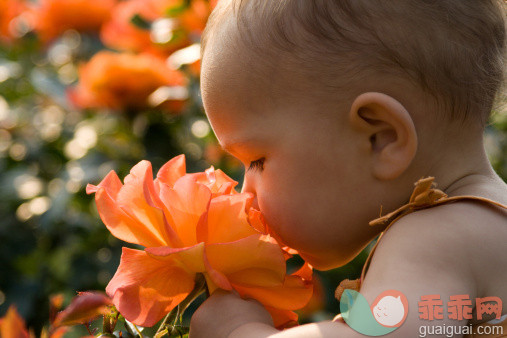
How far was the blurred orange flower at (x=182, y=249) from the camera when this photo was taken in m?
1.04

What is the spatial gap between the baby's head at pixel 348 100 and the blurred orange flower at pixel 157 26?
1193 millimetres

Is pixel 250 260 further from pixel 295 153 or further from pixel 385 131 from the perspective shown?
pixel 385 131

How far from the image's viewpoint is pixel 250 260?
106 centimetres

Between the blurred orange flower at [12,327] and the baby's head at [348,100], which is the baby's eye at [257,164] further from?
the blurred orange flower at [12,327]

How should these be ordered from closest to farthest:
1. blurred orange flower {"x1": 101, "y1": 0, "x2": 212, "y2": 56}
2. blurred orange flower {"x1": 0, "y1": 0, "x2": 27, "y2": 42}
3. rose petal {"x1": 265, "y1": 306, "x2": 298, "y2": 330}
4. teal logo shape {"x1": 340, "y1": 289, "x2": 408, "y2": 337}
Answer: teal logo shape {"x1": 340, "y1": 289, "x2": 408, "y2": 337} → rose petal {"x1": 265, "y1": 306, "x2": 298, "y2": 330} → blurred orange flower {"x1": 101, "y1": 0, "x2": 212, "y2": 56} → blurred orange flower {"x1": 0, "y1": 0, "x2": 27, "y2": 42}

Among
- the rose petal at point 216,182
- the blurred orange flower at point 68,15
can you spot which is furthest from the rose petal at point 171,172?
the blurred orange flower at point 68,15

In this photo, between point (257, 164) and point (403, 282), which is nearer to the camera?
point (403, 282)

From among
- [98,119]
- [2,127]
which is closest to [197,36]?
[98,119]

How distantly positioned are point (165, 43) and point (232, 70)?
4.10 feet

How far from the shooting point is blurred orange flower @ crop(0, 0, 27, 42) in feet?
10.2

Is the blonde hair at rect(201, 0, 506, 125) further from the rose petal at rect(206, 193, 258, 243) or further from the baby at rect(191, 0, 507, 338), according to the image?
the rose petal at rect(206, 193, 258, 243)

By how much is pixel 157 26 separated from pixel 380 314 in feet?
→ 5.71

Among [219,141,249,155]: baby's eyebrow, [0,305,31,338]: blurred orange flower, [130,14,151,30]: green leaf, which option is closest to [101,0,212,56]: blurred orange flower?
[130,14,151,30]: green leaf

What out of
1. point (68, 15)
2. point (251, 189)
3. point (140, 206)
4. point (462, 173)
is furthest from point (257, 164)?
point (68, 15)
